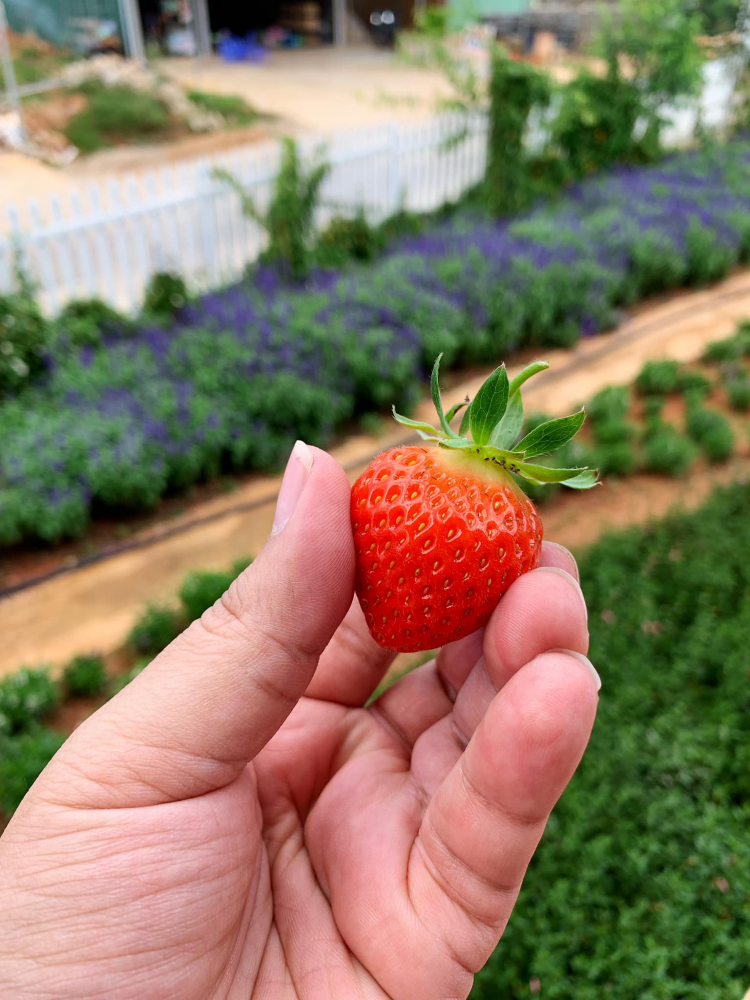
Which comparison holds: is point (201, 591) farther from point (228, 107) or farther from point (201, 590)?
point (228, 107)

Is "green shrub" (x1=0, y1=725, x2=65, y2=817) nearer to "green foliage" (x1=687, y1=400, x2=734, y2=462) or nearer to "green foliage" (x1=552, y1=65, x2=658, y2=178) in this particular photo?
"green foliage" (x1=687, y1=400, x2=734, y2=462)

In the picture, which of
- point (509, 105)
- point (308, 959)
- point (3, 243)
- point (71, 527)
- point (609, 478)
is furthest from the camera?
point (509, 105)

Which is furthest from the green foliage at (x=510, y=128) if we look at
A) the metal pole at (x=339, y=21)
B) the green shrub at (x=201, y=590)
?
the metal pole at (x=339, y=21)

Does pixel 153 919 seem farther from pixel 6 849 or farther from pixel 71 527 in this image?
pixel 71 527

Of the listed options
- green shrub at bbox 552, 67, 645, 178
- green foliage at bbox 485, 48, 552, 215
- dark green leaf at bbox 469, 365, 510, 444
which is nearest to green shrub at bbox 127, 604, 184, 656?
dark green leaf at bbox 469, 365, 510, 444

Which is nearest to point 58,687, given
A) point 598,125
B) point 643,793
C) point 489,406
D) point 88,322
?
point 643,793

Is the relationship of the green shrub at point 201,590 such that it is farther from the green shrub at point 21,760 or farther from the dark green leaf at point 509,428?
the dark green leaf at point 509,428

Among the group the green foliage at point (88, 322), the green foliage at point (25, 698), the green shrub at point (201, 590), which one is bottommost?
the green foliage at point (25, 698)

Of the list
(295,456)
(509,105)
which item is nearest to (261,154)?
(509,105)
